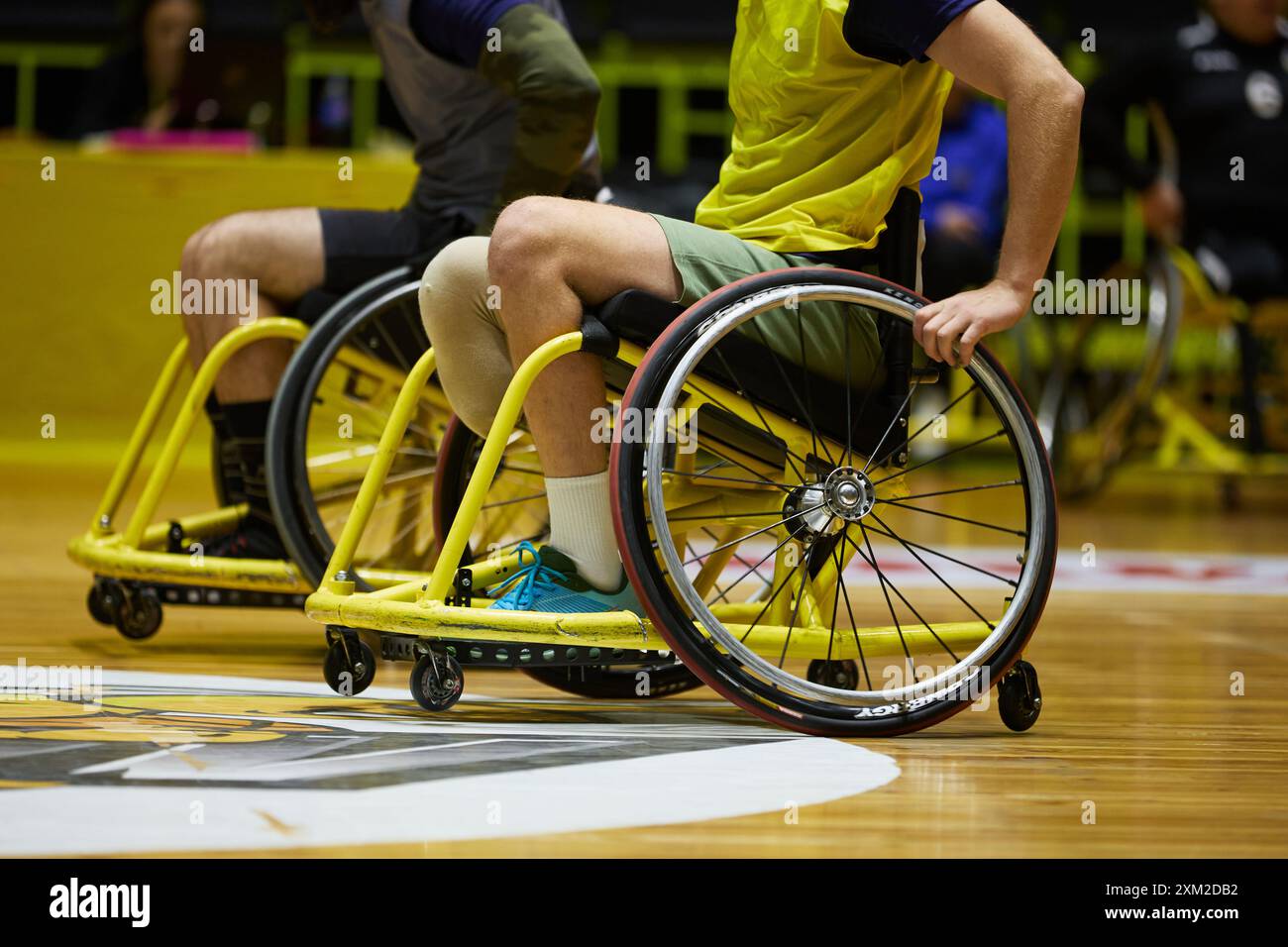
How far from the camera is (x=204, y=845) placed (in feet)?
4.33

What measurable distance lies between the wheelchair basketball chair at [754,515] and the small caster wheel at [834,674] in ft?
0.09

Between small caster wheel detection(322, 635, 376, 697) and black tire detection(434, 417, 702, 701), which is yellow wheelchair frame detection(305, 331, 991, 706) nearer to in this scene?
small caster wheel detection(322, 635, 376, 697)

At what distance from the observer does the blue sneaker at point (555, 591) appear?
1.87 meters

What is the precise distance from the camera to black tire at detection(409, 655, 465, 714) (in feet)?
6.17

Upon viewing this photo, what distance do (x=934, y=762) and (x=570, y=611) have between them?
0.40 m

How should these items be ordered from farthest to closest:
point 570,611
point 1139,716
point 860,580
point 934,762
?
point 860,580
point 1139,716
point 570,611
point 934,762

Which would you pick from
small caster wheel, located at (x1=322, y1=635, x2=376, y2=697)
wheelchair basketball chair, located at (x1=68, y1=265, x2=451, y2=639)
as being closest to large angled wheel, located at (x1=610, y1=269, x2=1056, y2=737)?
small caster wheel, located at (x1=322, y1=635, x2=376, y2=697)

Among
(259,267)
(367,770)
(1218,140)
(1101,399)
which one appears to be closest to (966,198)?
(1218,140)

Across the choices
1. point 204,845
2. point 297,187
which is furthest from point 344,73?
point 204,845

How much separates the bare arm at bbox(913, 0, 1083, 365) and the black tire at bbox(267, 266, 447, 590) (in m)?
0.90

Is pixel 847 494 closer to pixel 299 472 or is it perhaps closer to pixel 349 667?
pixel 349 667

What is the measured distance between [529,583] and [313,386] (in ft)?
2.14
